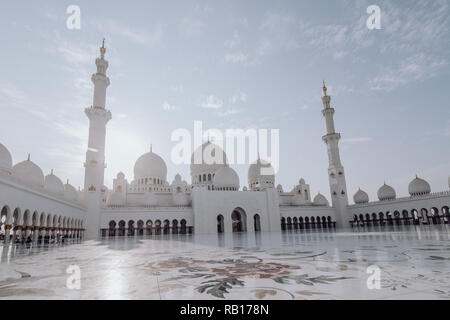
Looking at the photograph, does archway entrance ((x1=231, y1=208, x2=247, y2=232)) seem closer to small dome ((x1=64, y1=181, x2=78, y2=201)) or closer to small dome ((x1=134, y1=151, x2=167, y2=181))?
small dome ((x1=134, y1=151, x2=167, y2=181))

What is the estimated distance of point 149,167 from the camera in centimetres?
2958

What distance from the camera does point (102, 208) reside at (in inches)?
880

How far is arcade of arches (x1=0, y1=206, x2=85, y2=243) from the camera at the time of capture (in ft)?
35.5

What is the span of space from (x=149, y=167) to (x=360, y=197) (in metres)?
23.9

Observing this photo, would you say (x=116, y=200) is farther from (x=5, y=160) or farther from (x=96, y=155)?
(x=5, y=160)

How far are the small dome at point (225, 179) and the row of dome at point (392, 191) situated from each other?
14131 millimetres

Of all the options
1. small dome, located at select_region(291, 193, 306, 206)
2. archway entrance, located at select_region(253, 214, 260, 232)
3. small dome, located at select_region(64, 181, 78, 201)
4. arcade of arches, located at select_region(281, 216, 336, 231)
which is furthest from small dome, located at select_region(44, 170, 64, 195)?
small dome, located at select_region(291, 193, 306, 206)

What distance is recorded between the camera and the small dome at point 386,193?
93.2 ft

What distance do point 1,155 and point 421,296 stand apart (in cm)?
1822

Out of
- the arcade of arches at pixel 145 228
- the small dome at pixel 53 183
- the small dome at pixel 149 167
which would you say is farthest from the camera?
the small dome at pixel 149 167

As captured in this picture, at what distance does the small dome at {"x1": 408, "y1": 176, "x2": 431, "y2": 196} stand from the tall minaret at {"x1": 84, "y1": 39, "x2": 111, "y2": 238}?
2874 cm

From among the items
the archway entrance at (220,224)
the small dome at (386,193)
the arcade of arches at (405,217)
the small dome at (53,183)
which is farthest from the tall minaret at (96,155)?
the small dome at (386,193)

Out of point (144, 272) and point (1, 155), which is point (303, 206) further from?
point (144, 272)

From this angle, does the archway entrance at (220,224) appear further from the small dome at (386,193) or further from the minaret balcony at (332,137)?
the small dome at (386,193)
